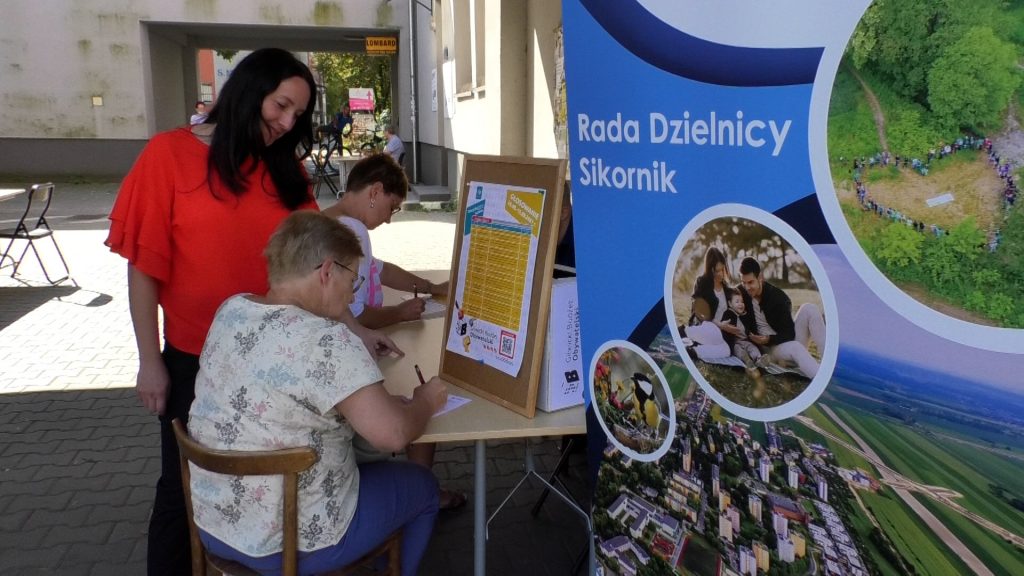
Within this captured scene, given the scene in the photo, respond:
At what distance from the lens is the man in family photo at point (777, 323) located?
4.20 ft

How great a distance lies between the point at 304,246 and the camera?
1818 millimetres

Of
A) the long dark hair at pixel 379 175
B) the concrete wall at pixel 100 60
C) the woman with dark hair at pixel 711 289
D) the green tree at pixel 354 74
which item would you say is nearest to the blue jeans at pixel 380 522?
the woman with dark hair at pixel 711 289

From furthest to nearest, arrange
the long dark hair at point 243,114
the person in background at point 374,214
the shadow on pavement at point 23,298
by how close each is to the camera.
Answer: the shadow on pavement at point 23,298
the person in background at point 374,214
the long dark hair at point 243,114

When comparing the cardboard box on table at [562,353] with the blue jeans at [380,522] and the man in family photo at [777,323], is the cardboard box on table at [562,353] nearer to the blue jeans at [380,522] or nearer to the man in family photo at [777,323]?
the blue jeans at [380,522]

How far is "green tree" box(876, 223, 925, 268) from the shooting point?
109 centimetres

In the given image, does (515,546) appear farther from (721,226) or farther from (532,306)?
(721,226)

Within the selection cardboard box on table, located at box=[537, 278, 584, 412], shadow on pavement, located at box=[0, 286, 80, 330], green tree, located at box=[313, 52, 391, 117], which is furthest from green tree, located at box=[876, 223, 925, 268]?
green tree, located at box=[313, 52, 391, 117]

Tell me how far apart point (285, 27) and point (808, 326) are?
17.6m

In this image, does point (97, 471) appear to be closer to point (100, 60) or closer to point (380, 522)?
point (380, 522)

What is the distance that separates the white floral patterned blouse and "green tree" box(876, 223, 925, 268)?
110 cm

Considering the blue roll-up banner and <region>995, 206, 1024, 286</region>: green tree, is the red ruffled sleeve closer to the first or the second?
the blue roll-up banner

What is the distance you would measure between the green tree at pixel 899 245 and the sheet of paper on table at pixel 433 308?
7.02ft

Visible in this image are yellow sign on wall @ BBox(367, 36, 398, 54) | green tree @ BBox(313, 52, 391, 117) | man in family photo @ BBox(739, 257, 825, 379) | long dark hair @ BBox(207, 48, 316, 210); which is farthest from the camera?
green tree @ BBox(313, 52, 391, 117)

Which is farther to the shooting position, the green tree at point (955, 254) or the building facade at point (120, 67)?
the building facade at point (120, 67)
